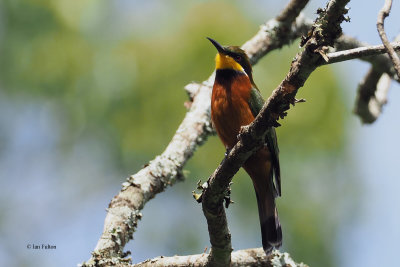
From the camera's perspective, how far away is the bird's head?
16.1 feet

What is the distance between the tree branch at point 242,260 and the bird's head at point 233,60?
1.84 meters

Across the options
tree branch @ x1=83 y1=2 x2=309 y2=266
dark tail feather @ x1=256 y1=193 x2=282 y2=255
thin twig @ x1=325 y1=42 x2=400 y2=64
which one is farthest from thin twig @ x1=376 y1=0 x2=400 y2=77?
tree branch @ x1=83 y1=2 x2=309 y2=266

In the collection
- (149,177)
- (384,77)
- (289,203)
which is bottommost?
(149,177)

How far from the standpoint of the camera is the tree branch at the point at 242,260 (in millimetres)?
3457

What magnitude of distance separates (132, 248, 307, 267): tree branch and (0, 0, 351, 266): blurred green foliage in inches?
129

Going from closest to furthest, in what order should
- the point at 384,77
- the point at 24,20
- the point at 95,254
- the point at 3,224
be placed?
the point at 95,254 → the point at 384,77 → the point at 24,20 → the point at 3,224

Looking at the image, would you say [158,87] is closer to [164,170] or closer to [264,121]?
[164,170]

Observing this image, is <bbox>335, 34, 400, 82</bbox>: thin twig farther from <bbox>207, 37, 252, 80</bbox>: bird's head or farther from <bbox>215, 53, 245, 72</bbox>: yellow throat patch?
<bbox>215, 53, 245, 72</bbox>: yellow throat patch

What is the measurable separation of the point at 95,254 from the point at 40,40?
5.15 m

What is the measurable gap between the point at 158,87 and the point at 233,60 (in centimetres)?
263

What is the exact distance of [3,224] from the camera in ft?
28.8

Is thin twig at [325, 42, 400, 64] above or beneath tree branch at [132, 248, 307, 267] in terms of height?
above

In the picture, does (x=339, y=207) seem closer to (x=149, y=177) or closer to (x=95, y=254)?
(x=149, y=177)

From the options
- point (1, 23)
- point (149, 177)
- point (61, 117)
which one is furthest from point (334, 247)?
point (1, 23)
